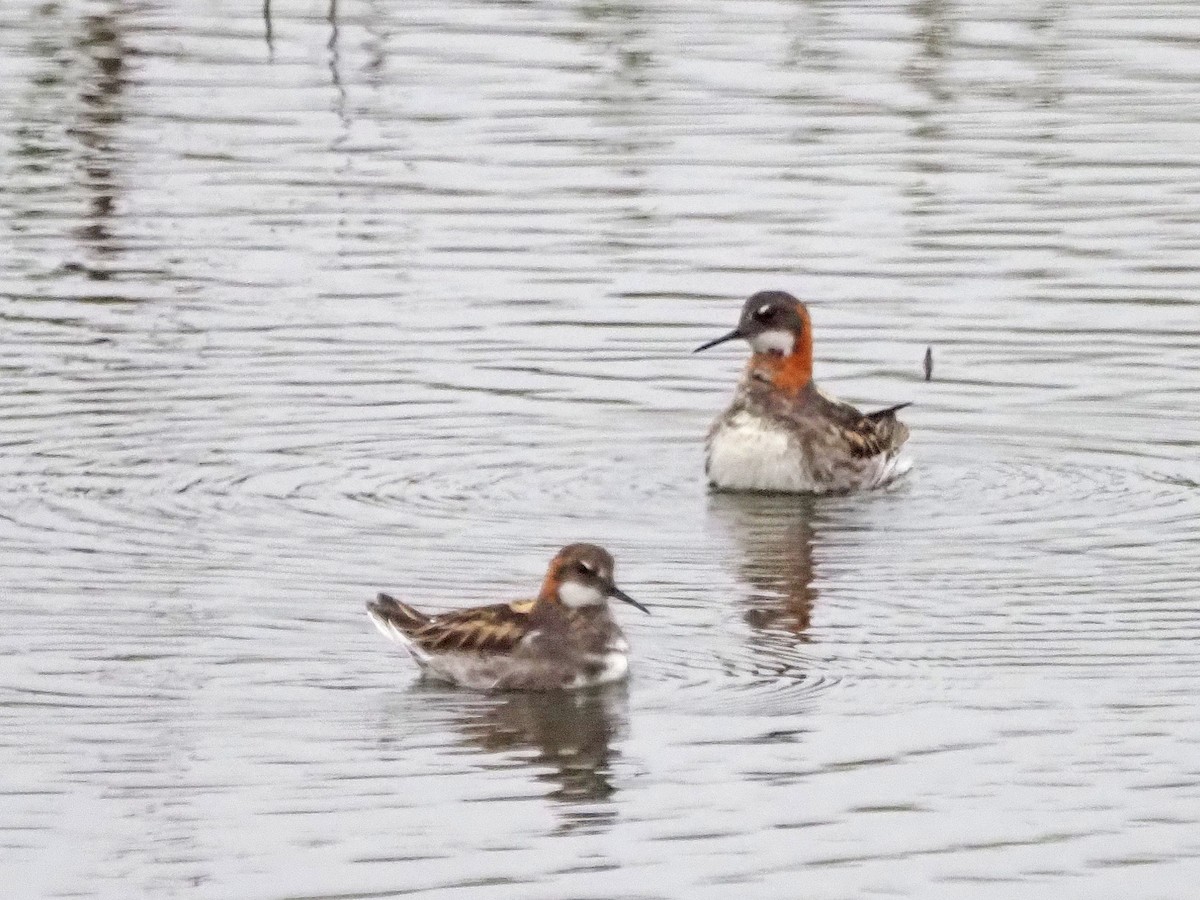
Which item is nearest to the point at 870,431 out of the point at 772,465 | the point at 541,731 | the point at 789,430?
the point at 789,430

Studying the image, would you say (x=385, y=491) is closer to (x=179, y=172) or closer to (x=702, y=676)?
(x=702, y=676)

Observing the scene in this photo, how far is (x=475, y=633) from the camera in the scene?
13.5 metres

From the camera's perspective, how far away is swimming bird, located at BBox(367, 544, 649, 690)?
1351 centimetres

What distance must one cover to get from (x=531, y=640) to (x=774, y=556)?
9.53 ft

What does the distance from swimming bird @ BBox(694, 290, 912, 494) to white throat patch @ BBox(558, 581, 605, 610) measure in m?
4.06

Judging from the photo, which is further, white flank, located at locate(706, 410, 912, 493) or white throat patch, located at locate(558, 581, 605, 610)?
white flank, located at locate(706, 410, 912, 493)

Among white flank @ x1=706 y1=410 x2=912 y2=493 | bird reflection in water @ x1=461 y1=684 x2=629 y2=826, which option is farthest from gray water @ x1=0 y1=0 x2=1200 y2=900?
white flank @ x1=706 y1=410 x2=912 y2=493

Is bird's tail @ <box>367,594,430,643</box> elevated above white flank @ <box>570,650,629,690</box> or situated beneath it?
elevated above

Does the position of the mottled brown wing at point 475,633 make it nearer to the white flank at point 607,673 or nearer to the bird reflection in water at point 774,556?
the white flank at point 607,673

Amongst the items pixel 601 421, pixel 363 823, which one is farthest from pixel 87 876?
pixel 601 421

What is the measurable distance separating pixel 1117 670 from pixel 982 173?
1212 cm

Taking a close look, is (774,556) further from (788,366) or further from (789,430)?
(788,366)

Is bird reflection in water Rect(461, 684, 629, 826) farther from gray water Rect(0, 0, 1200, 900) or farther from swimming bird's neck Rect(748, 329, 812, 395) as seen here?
swimming bird's neck Rect(748, 329, 812, 395)

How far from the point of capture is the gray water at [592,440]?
11.8 meters
